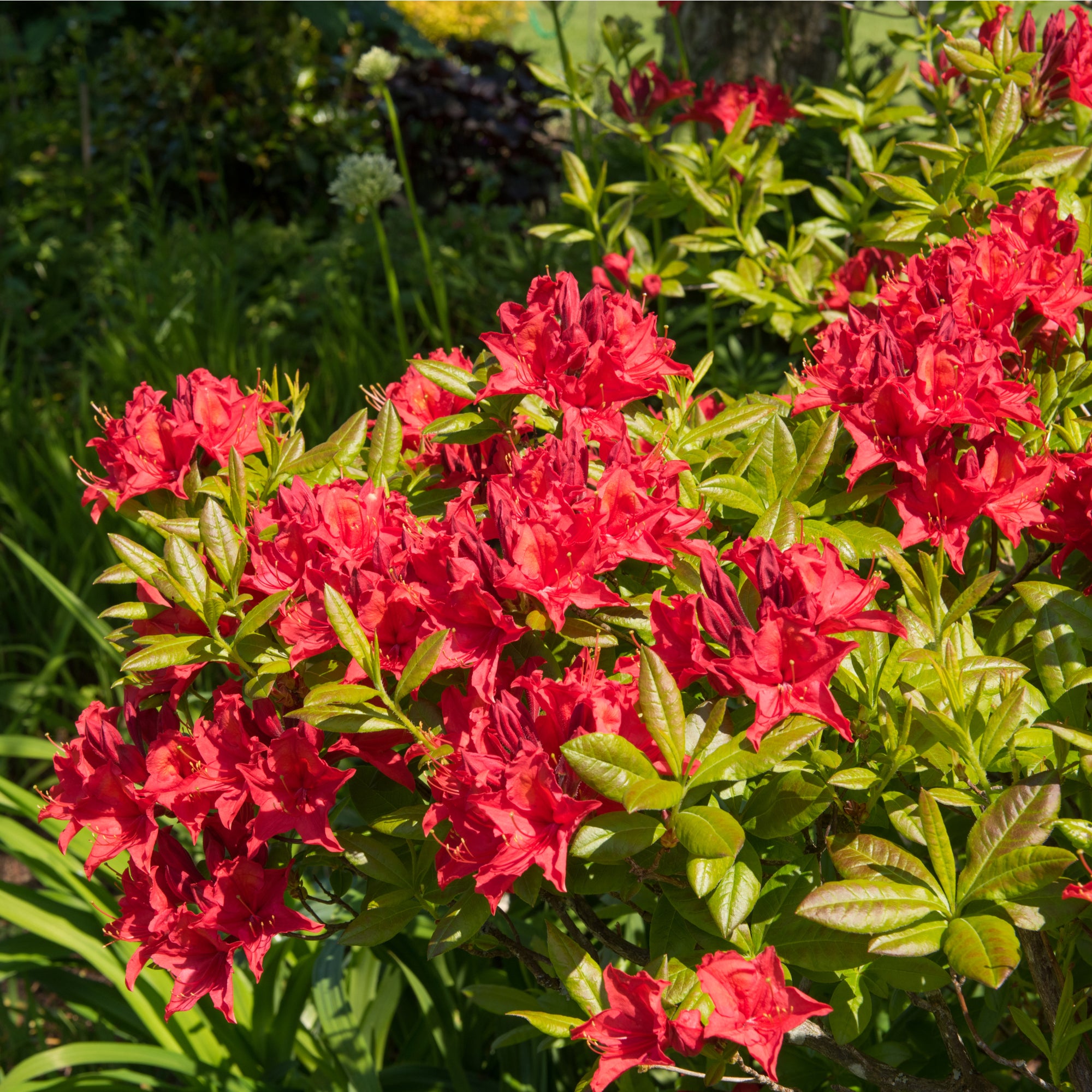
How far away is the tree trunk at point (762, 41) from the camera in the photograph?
11.5 feet

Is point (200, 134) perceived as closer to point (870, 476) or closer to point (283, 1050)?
point (283, 1050)

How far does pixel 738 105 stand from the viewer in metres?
2.27

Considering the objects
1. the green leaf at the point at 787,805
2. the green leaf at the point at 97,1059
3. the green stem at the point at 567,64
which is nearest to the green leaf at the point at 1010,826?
the green leaf at the point at 787,805

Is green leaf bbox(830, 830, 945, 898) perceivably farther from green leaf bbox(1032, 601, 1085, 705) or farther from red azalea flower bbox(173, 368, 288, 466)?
red azalea flower bbox(173, 368, 288, 466)

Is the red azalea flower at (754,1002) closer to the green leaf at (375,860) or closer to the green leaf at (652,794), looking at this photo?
the green leaf at (652,794)

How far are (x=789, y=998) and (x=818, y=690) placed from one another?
0.23 metres

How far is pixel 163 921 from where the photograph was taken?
99 cm

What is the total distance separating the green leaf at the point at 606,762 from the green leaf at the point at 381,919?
0.32m

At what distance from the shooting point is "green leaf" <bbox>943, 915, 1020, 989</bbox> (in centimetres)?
72

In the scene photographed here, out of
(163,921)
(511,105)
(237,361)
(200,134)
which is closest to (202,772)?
(163,921)

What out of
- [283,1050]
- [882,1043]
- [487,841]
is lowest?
[283,1050]

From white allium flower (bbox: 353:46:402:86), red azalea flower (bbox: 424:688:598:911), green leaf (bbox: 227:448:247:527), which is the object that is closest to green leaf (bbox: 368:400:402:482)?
green leaf (bbox: 227:448:247:527)

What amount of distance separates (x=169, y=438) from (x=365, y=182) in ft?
7.46

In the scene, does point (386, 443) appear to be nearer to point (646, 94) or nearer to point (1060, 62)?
point (1060, 62)
